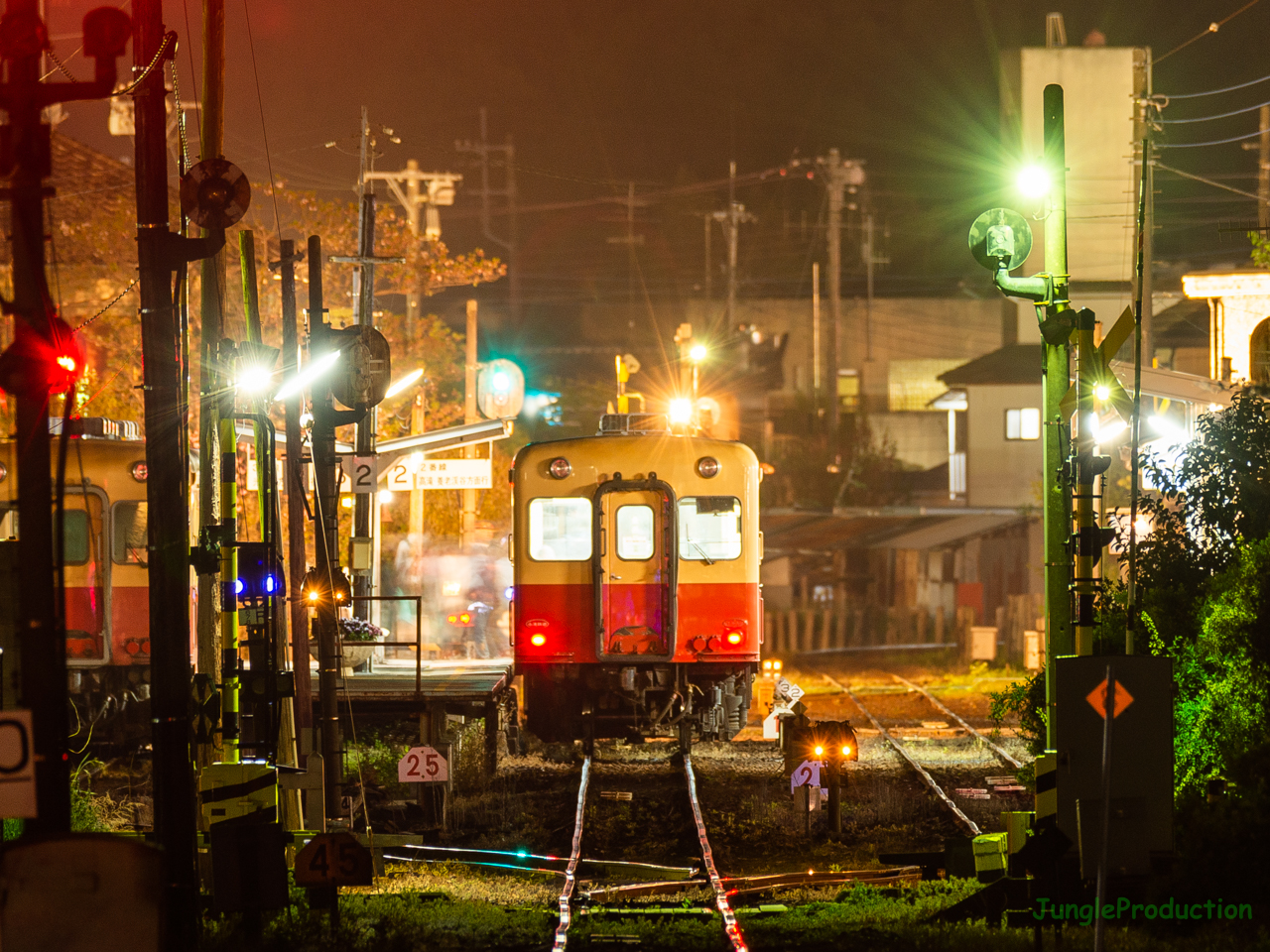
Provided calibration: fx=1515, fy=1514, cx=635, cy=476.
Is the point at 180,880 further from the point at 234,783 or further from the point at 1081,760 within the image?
the point at 1081,760

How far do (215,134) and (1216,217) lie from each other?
48.3 metres

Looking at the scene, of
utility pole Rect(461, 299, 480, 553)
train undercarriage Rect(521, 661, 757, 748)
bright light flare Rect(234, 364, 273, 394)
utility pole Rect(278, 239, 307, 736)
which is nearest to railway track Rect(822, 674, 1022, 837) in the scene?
train undercarriage Rect(521, 661, 757, 748)

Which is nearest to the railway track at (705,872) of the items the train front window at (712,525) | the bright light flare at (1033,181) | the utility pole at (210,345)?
the train front window at (712,525)

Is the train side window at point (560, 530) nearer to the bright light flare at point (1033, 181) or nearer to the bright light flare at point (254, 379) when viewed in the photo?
the bright light flare at point (254, 379)

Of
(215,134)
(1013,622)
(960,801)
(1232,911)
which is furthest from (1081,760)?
(1013,622)

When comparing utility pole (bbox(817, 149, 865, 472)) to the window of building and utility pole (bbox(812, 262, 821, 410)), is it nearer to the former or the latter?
utility pole (bbox(812, 262, 821, 410))

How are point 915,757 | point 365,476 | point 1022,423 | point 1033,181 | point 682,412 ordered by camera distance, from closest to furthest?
1. point 1033,181
2. point 365,476
3. point 915,757
4. point 682,412
5. point 1022,423

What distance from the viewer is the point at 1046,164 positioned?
1005 centimetres

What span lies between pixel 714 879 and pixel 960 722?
426 inches

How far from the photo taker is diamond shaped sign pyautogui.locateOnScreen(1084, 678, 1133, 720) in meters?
7.61

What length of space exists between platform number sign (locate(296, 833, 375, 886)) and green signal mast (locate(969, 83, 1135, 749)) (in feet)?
14.0

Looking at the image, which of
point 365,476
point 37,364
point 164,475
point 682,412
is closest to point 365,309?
point 365,476

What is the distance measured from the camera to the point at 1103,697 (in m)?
7.61

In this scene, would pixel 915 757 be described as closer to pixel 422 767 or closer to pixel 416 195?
pixel 422 767
